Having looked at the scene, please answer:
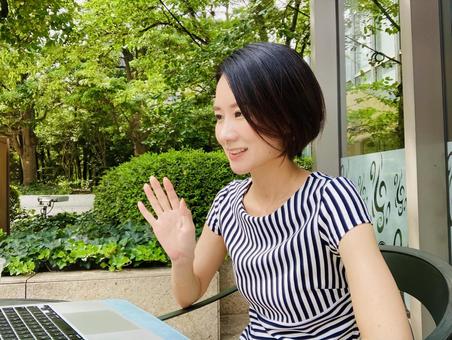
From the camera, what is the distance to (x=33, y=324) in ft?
3.84

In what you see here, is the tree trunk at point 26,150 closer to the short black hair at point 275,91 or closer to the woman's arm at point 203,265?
the woman's arm at point 203,265

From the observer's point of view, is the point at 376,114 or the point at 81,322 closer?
the point at 81,322

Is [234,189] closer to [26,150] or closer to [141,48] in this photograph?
[141,48]

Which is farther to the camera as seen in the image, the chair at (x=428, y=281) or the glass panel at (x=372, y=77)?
the glass panel at (x=372, y=77)

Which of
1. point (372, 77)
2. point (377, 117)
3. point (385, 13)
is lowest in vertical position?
point (377, 117)

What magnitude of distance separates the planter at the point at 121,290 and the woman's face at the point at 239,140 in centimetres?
227

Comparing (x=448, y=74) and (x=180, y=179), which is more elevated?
(x=448, y=74)

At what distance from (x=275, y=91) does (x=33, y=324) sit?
29.4 inches

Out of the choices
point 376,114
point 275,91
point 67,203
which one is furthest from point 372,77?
point 67,203

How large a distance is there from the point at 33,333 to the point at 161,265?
7.71ft

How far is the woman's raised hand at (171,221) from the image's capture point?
1119 millimetres

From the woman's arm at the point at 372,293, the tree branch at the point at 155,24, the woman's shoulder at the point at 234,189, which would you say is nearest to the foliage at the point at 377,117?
the woman's shoulder at the point at 234,189

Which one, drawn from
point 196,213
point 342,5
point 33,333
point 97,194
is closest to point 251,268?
point 33,333

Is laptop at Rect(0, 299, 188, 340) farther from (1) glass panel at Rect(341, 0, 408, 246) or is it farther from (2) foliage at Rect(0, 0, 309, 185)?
(2) foliage at Rect(0, 0, 309, 185)
